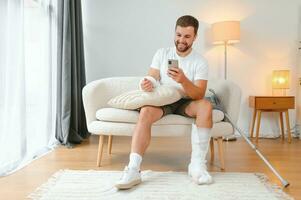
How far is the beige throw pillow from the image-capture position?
1771 millimetres

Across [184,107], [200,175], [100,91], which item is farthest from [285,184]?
[100,91]

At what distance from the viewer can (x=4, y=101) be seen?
1.79 m

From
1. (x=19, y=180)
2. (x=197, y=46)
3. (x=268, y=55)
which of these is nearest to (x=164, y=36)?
(x=197, y=46)

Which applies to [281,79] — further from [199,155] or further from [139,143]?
[139,143]

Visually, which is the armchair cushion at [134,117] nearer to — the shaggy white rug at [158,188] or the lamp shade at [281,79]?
the shaggy white rug at [158,188]

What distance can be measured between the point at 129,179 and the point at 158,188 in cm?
17

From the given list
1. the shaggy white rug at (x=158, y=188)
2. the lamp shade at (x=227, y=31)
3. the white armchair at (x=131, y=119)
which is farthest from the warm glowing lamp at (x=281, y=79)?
the shaggy white rug at (x=158, y=188)

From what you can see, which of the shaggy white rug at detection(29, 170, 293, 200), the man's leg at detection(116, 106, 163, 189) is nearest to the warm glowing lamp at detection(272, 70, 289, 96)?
the shaggy white rug at detection(29, 170, 293, 200)

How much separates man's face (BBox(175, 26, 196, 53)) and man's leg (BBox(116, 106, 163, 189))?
1.42 feet

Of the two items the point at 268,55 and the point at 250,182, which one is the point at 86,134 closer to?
the point at 250,182

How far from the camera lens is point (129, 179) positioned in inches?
60.3

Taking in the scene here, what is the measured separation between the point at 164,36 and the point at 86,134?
4.81ft

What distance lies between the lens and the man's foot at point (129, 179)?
151 cm

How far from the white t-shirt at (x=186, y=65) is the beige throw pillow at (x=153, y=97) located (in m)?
0.14
